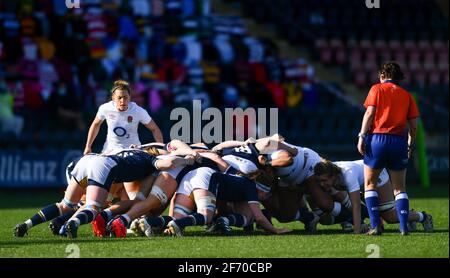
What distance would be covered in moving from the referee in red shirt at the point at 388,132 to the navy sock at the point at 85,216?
107 inches

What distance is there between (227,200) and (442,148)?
11.5 meters

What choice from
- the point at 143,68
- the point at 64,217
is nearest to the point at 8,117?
the point at 143,68

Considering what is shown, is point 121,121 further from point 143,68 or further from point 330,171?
point 143,68

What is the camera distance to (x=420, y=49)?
26.0 m

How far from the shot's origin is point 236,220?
11.6m

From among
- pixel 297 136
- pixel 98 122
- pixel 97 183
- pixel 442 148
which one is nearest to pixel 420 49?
pixel 442 148

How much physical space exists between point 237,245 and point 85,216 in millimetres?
1609

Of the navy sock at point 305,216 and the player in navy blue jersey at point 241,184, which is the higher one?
the player in navy blue jersey at point 241,184

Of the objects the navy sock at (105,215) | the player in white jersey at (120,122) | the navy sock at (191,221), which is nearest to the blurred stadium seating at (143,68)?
the player in white jersey at (120,122)

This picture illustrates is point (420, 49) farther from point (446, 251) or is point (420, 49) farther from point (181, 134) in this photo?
point (446, 251)

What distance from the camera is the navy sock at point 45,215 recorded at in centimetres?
1157

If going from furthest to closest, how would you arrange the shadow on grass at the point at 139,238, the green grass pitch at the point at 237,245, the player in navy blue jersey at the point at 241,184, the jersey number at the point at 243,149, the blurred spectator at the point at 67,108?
the blurred spectator at the point at 67,108
the jersey number at the point at 243,149
the player in navy blue jersey at the point at 241,184
the shadow on grass at the point at 139,238
the green grass pitch at the point at 237,245

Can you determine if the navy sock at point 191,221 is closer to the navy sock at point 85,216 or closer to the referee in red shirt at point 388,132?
the navy sock at point 85,216

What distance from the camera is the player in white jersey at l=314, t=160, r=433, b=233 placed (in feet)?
38.5
